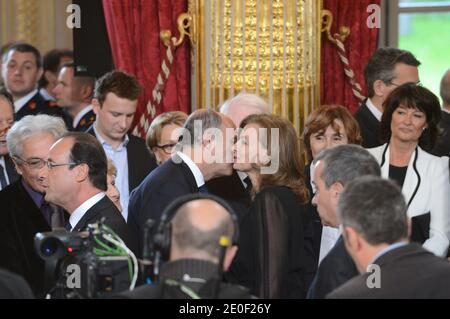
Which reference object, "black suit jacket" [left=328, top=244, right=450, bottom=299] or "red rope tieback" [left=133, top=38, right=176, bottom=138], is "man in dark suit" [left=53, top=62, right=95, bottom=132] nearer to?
"red rope tieback" [left=133, top=38, right=176, bottom=138]

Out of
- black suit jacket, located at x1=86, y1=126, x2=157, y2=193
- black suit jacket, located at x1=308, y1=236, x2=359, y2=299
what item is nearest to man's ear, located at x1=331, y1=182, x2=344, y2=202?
black suit jacket, located at x1=308, y1=236, x2=359, y2=299

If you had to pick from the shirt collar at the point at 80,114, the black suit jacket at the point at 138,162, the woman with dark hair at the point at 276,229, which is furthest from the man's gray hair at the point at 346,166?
the shirt collar at the point at 80,114

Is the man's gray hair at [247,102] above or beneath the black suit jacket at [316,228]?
above

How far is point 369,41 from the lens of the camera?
25.3 ft

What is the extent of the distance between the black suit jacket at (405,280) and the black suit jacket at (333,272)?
1.45 feet

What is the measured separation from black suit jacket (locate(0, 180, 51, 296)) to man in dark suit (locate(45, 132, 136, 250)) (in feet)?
1.21

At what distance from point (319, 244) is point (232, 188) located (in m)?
0.81

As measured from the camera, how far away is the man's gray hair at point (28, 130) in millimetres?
5590

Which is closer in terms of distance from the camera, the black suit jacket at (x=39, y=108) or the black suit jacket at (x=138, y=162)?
the black suit jacket at (x=138, y=162)

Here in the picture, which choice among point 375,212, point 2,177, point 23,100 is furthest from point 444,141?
point 23,100

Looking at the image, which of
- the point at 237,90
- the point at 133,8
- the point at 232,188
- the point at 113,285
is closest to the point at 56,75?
the point at 133,8

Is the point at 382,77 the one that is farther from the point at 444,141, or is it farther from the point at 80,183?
the point at 80,183

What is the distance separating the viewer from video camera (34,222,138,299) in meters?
3.66

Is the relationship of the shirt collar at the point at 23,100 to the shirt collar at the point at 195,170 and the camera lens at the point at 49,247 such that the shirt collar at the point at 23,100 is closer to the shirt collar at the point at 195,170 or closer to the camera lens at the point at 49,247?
the shirt collar at the point at 195,170
